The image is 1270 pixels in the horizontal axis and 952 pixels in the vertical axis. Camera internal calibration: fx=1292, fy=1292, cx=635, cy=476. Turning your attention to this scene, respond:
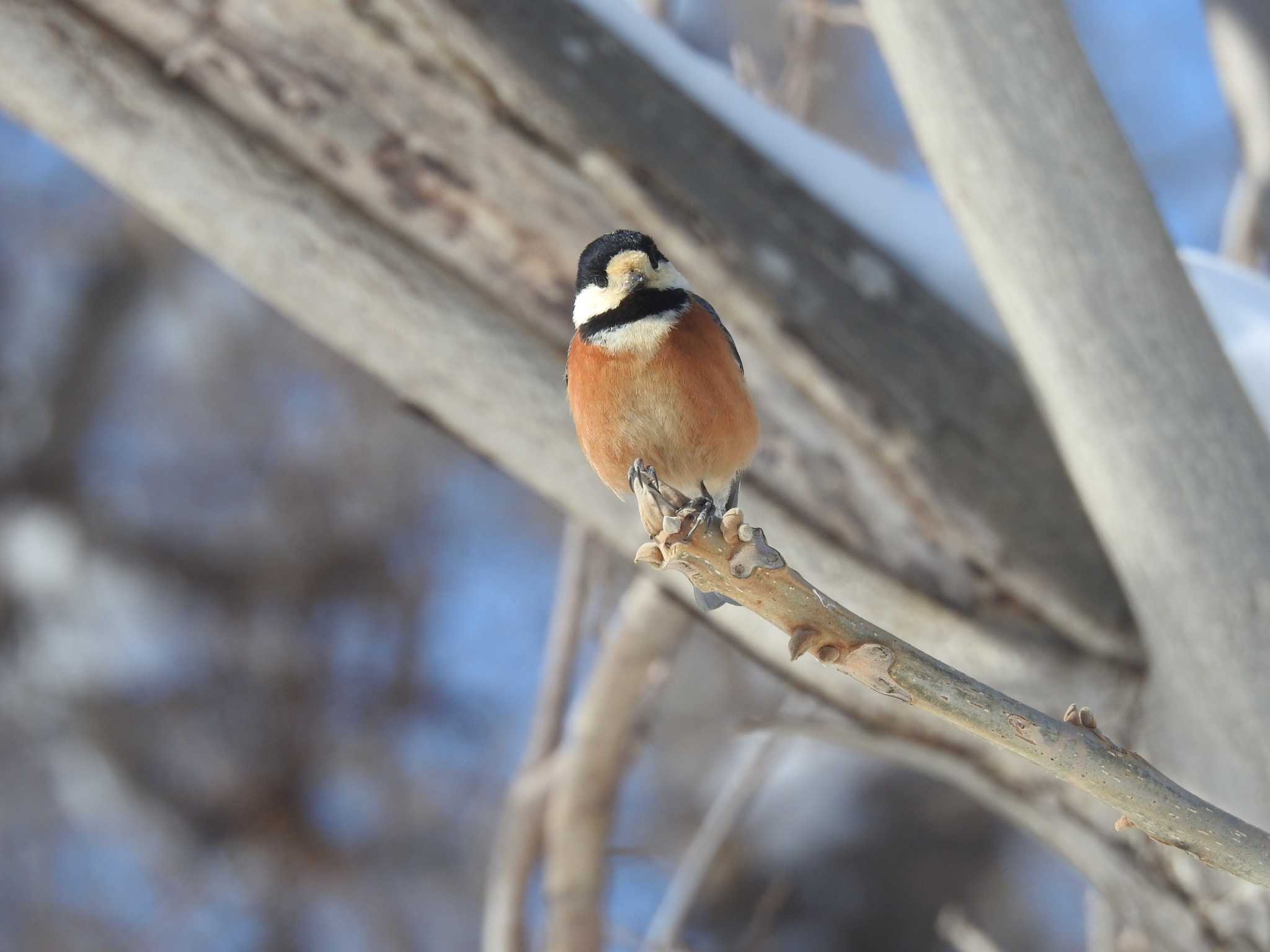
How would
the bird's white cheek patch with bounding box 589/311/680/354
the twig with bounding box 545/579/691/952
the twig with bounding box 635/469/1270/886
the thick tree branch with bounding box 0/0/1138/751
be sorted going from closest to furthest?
the twig with bounding box 635/469/1270/886 → the bird's white cheek patch with bounding box 589/311/680/354 → the thick tree branch with bounding box 0/0/1138/751 → the twig with bounding box 545/579/691/952

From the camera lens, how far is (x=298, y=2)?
2.08 metres

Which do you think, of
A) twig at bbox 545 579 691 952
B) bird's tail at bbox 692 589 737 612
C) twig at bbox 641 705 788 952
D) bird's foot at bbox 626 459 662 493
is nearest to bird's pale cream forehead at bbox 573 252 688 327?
bird's foot at bbox 626 459 662 493

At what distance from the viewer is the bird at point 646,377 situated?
132 cm

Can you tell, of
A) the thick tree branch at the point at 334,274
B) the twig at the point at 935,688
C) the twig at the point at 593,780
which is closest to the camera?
the twig at the point at 935,688

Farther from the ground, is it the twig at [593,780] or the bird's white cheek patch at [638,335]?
the bird's white cheek patch at [638,335]

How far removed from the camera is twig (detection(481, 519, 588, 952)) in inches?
119

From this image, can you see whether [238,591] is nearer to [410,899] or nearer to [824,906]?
[410,899]

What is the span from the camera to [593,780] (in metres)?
2.77

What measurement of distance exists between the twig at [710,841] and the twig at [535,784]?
0.33 meters

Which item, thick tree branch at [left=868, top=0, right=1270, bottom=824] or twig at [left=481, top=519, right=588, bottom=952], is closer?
thick tree branch at [left=868, top=0, right=1270, bottom=824]

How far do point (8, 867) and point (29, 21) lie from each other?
174 inches

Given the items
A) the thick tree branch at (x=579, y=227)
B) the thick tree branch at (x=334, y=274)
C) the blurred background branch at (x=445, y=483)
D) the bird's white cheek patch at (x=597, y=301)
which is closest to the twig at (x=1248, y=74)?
the blurred background branch at (x=445, y=483)

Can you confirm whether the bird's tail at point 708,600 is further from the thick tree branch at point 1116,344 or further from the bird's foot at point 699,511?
the thick tree branch at point 1116,344

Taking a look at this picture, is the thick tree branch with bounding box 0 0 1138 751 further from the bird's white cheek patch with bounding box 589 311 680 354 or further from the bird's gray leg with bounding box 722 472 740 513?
the bird's white cheek patch with bounding box 589 311 680 354
